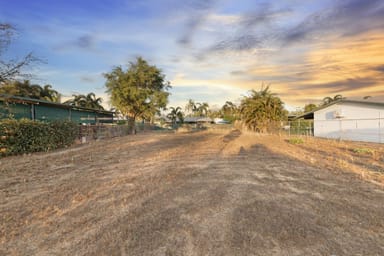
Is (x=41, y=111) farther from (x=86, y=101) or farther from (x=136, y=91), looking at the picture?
(x=86, y=101)

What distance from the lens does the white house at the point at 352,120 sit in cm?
1736

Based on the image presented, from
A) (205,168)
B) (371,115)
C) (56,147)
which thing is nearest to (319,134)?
(371,115)

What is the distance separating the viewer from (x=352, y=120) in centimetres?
1930

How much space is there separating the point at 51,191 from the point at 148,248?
10.8 feet

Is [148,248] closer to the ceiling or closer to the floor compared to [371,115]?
closer to the floor

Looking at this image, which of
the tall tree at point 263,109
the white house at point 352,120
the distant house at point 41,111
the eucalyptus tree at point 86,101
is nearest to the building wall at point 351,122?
the white house at point 352,120

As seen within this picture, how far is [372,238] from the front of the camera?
99.9 inches

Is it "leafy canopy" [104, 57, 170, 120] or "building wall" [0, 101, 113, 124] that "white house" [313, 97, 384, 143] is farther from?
"building wall" [0, 101, 113, 124]

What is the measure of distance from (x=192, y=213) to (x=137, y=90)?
2616 cm

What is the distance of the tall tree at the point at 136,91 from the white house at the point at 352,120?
20.8 meters

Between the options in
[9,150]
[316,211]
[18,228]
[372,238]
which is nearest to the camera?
[372,238]

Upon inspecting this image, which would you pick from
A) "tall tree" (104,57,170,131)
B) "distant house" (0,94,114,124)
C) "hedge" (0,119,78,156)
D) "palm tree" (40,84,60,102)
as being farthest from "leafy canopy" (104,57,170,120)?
"hedge" (0,119,78,156)

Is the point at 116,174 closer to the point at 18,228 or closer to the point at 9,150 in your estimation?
the point at 18,228

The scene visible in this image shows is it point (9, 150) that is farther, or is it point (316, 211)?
point (9, 150)
